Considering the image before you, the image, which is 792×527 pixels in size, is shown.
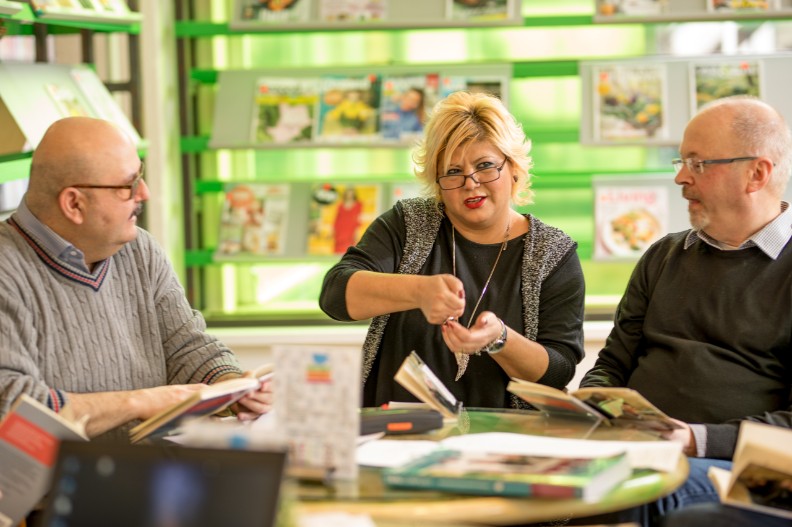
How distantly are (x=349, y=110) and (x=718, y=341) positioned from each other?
7.78 feet

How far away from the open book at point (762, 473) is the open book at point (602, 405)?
0.30m

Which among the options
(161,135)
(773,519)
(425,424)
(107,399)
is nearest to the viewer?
(773,519)

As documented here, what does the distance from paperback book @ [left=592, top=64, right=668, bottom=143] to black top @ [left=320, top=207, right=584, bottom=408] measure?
172 centimetres

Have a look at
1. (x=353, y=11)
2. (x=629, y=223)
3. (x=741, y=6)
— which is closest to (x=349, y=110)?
(x=353, y=11)

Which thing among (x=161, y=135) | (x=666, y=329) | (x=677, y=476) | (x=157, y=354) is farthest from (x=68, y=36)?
(x=677, y=476)

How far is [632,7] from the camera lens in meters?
4.23

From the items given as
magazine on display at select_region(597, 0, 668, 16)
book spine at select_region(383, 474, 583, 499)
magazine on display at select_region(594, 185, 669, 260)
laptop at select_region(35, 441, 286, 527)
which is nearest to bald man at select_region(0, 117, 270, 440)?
book spine at select_region(383, 474, 583, 499)

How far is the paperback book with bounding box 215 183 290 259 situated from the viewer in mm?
4484

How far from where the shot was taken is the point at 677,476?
1.71m

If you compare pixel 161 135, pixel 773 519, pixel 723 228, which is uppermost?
pixel 161 135

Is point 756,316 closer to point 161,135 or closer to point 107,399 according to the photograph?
point 107,399

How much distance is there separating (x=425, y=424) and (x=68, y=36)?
3229 mm

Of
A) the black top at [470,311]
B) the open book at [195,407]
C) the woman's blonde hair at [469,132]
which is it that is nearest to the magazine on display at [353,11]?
the woman's blonde hair at [469,132]

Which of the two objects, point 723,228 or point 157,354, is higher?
point 723,228
